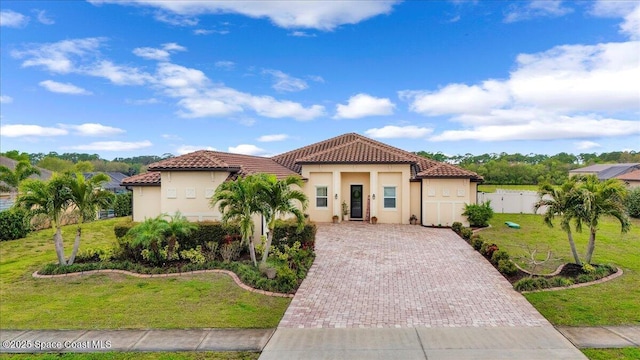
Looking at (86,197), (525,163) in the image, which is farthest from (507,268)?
(525,163)


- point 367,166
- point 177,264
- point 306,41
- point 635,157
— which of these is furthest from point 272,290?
point 635,157

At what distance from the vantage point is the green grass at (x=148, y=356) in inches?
278

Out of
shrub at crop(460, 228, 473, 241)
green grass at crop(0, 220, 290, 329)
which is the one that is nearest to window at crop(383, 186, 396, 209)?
shrub at crop(460, 228, 473, 241)

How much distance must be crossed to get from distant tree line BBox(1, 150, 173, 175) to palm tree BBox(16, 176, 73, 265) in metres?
36.8

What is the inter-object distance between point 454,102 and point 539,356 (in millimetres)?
22059

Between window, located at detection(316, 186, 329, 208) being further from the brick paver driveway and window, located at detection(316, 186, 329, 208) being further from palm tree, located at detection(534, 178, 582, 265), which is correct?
palm tree, located at detection(534, 178, 582, 265)

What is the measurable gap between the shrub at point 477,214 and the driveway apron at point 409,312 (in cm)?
628

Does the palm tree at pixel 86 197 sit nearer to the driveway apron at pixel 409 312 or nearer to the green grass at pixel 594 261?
the driveway apron at pixel 409 312

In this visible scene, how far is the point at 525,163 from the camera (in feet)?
226

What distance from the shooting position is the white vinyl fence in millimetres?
28734

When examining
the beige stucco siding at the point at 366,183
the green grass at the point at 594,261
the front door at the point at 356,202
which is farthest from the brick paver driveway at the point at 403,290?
the front door at the point at 356,202

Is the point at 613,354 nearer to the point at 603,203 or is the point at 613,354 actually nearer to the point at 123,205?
the point at 603,203

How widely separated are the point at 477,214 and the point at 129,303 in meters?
18.3

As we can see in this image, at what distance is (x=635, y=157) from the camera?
258 ft
